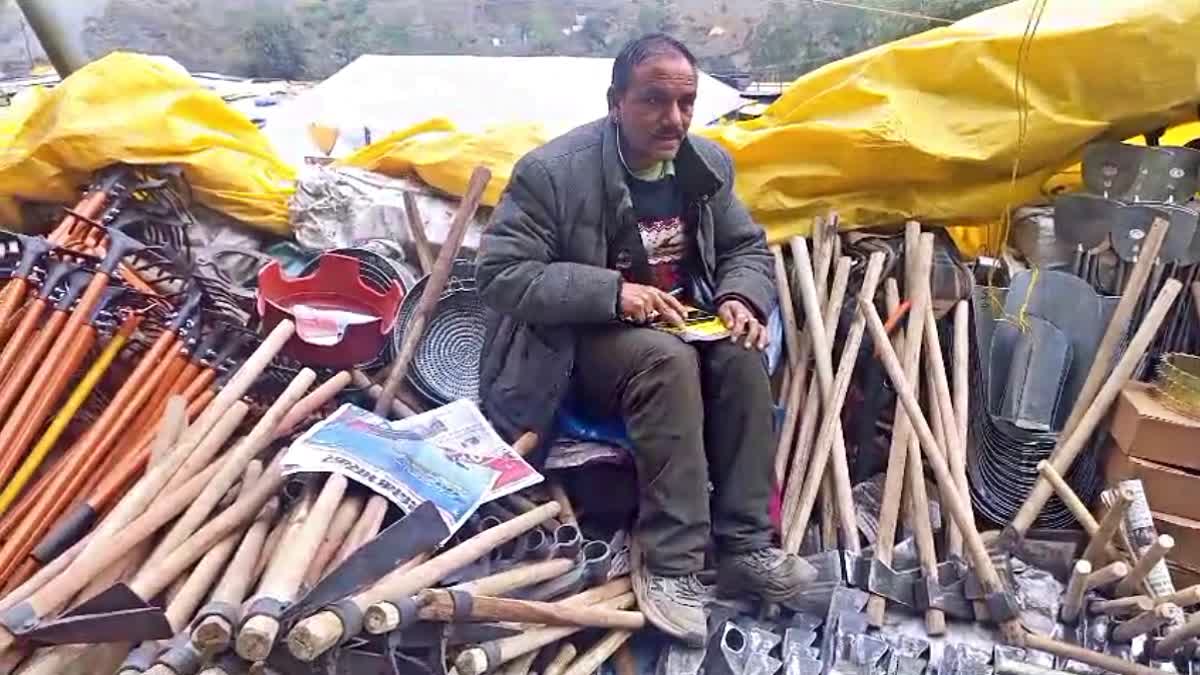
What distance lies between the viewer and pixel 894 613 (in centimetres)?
270

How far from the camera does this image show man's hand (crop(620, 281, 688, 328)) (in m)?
2.60

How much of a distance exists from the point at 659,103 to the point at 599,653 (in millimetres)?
1330

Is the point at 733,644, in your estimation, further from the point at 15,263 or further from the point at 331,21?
the point at 331,21

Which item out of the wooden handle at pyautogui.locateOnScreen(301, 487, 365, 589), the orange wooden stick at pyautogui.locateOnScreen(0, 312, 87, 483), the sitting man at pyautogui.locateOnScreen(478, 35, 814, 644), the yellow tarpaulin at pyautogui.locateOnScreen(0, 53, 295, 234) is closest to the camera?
the wooden handle at pyautogui.locateOnScreen(301, 487, 365, 589)

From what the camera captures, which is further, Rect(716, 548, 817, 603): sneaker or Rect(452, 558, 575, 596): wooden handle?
Rect(716, 548, 817, 603): sneaker

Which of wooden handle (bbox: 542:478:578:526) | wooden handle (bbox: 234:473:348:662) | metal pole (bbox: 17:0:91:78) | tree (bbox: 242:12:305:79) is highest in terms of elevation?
metal pole (bbox: 17:0:91:78)

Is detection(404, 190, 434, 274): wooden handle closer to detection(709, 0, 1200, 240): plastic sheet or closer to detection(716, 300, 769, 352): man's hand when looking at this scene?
detection(709, 0, 1200, 240): plastic sheet

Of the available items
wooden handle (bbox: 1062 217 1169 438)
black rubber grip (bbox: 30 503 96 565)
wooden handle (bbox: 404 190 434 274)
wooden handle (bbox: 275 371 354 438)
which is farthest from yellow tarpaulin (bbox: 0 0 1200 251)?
black rubber grip (bbox: 30 503 96 565)

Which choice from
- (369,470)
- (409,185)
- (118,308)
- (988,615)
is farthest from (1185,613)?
(118,308)

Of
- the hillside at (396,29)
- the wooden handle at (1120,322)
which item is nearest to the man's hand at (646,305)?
the wooden handle at (1120,322)

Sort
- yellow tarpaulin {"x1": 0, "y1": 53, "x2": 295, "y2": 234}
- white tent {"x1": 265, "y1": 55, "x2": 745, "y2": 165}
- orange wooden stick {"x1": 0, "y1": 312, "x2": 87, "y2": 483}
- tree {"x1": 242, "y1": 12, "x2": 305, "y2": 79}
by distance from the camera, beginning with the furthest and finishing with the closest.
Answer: tree {"x1": 242, "y1": 12, "x2": 305, "y2": 79} → white tent {"x1": 265, "y1": 55, "x2": 745, "y2": 165} → yellow tarpaulin {"x1": 0, "y1": 53, "x2": 295, "y2": 234} → orange wooden stick {"x1": 0, "y1": 312, "x2": 87, "y2": 483}

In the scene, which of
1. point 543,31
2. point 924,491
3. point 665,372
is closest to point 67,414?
point 665,372

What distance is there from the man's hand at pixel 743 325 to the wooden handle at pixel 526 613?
728mm

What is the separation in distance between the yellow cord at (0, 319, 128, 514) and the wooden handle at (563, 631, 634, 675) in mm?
1471
